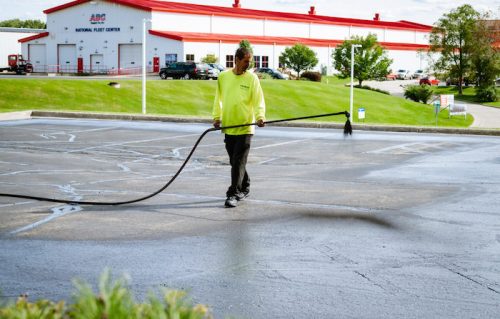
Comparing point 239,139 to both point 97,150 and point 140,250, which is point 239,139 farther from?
point 97,150

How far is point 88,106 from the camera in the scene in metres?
42.5

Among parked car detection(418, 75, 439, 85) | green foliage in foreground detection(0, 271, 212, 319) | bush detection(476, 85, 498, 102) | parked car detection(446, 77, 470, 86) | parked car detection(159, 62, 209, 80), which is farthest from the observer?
parked car detection(418, 75, 439, 85)

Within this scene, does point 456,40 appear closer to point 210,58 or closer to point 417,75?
point 417,75

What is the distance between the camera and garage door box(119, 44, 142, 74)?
76.1 m

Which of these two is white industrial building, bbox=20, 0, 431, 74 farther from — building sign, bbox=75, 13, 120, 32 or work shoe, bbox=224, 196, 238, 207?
work shoe, bbox=224, 196, 238, 207

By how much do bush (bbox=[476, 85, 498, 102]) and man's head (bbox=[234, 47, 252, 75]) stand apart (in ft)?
243

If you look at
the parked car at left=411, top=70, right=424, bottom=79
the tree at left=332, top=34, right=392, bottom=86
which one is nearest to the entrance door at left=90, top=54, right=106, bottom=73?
the tree at left=332, top=34, right=392, bottom=86

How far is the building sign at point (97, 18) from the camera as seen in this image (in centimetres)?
7969

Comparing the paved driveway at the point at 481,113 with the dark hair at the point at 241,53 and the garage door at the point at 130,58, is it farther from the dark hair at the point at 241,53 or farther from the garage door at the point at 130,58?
the dark hair at the point at 241,53

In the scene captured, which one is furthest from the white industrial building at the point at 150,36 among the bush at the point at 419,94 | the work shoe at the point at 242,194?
the work shoe at the point at 242,194

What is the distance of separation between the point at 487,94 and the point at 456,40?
43.7 ft

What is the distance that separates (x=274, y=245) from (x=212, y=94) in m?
45.0

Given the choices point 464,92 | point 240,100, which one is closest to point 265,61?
point 464,92

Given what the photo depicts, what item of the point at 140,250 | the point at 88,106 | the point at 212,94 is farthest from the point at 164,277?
the point at 212,94
